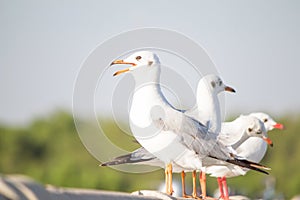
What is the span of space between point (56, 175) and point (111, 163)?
819 inches

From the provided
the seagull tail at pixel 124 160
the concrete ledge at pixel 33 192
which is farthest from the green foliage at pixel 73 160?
the concrete ledge at pixel 33 192

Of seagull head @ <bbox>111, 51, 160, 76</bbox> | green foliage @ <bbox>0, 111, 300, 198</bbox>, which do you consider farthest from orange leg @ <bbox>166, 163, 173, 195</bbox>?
green foliage @ <bbox>0, 111, 300, 198</bbox>

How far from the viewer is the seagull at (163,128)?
19.2ft

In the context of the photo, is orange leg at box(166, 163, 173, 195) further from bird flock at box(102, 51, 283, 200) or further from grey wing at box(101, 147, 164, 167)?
grey wing at box(101, 147, 164, 167)

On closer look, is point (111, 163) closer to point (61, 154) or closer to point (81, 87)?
point (81, 87)

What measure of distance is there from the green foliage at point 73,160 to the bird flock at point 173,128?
687 inches

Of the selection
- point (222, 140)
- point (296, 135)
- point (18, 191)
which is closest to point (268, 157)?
point (296, 135)

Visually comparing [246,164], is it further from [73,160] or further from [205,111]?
[73,160]

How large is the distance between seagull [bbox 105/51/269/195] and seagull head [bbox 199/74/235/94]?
0.53 meters

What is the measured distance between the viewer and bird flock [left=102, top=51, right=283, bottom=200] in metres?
5.86

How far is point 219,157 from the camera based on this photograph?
6.16m

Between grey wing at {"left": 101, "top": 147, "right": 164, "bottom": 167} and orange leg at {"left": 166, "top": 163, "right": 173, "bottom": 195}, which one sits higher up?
grey wing at {"left": 101, "top": 147, "right": 164, "bottom": 167}

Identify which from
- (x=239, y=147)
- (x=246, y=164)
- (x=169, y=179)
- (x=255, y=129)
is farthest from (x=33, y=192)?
(x=239, y=147)

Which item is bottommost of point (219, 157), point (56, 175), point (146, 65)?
point (219, 157)
